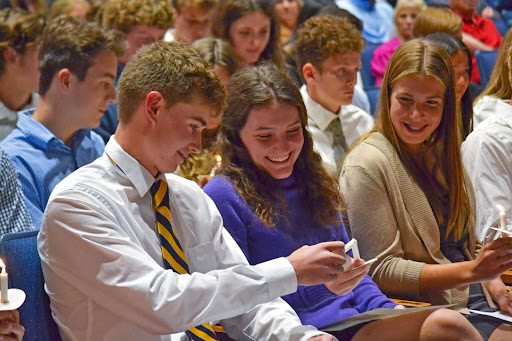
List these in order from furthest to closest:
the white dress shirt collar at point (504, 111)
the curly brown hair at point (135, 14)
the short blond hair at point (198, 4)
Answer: the short blond hair at point (198, 4), the curly brown hair at point (135, 14), the white dress shirt collar at point (504, 111)

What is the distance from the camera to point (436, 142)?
9.75 ft

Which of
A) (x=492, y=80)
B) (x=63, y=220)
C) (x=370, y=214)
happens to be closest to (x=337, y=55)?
(x=492, y=80)

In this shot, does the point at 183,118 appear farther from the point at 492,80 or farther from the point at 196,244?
the point at 492,80

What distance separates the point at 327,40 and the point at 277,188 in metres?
1.43

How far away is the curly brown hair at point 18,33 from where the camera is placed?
142 inches

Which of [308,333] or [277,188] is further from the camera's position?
[277,188]

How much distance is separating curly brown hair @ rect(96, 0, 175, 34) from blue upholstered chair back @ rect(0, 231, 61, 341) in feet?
8.05

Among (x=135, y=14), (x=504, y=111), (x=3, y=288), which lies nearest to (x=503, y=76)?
(x=504, y=111)

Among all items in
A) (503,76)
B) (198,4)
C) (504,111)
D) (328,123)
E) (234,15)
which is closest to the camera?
(504,111)

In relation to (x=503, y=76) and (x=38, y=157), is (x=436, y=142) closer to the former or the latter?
(x=503, y=76)

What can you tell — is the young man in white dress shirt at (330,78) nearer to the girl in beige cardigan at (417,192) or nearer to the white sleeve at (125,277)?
the girl in beige cardigan at (417,192)

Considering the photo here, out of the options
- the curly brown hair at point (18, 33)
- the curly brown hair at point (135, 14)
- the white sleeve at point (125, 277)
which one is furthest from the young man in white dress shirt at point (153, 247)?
the curly brown hair at point (135, 14)

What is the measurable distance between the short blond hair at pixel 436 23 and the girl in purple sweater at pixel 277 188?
86.4 inches

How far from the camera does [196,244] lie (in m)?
2.16
